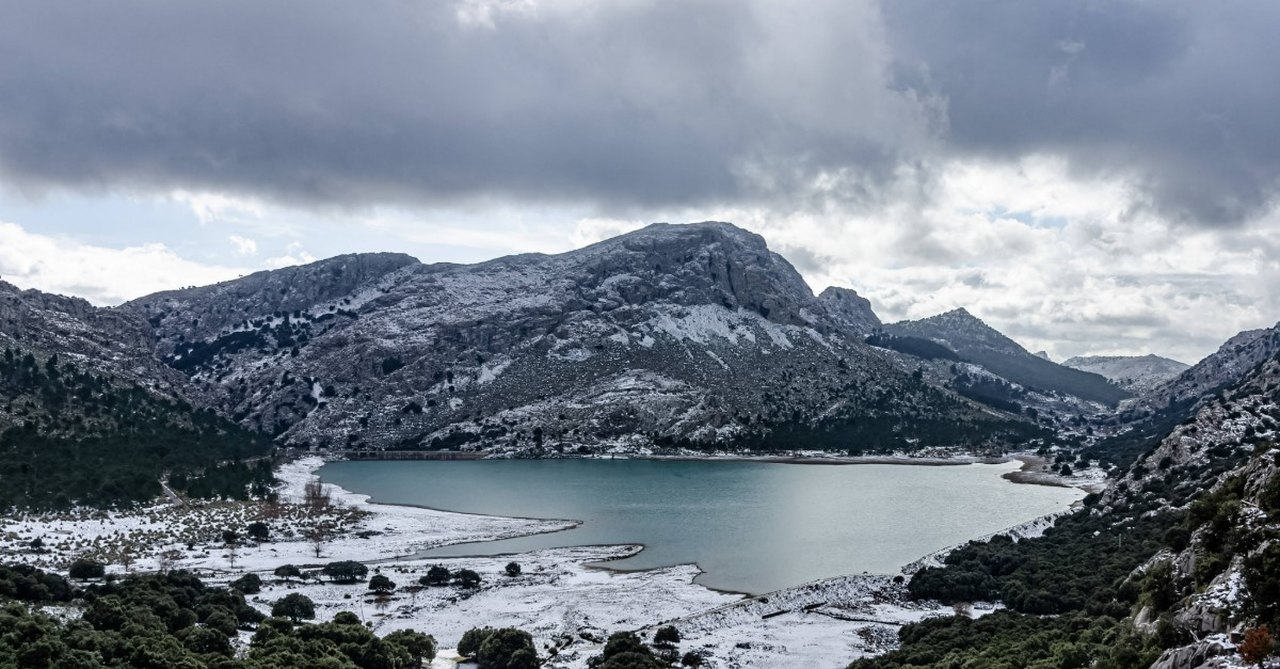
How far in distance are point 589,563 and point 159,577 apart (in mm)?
33761

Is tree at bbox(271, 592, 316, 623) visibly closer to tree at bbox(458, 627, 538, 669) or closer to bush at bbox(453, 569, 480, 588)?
tree at bbox(458, 627, 538, 669)

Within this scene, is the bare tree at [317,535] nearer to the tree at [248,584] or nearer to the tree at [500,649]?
the tree at [248,584]

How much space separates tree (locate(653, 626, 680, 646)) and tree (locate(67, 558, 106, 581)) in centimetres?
3945

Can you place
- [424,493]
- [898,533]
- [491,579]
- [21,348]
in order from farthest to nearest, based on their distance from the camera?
[21,348]
[424,493]
[898,533]
[491,579]

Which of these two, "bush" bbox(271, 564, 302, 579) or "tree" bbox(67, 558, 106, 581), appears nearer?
"tree" bbox(67, 558, 106, 581)

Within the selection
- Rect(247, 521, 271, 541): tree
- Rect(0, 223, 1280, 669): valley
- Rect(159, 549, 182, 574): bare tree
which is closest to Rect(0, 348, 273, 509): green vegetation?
Rect(0, 223, 1280, 669): valley

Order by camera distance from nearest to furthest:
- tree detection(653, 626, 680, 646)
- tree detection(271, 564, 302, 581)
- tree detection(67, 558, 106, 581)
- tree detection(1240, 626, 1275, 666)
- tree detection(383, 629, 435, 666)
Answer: tree detection(1240, 626, 1275, 666) → tree detection(383, 629, 435, 666) → tree detection(653, 626, 680, 646) → tree detection(67, 558, 106, 581) → tree detection(271, 564, 302, 581)

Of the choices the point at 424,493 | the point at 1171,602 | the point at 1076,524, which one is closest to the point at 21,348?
the point at 424,493

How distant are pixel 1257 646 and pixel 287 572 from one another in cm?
6374

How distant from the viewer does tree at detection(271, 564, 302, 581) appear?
6600 cm

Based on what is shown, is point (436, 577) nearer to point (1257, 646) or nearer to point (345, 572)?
point (345, 572)

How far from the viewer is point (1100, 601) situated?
47594 millimetres

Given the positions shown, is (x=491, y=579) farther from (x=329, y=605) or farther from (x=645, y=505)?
(x=645, y=505)

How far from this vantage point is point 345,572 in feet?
214
